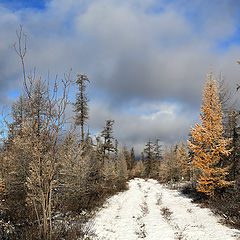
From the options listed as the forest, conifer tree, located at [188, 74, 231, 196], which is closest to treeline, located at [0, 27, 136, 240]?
the forest

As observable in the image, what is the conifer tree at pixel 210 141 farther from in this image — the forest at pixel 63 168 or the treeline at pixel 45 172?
the treeline at pixel 45 172

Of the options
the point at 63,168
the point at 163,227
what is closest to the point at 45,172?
the point at 163,227

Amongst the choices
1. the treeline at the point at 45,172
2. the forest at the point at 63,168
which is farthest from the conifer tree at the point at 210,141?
the treeline at the point at 45,172

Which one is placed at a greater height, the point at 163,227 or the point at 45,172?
the point at 45,172

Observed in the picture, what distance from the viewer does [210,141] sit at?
13.0 metres

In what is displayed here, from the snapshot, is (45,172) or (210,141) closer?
(45,172)

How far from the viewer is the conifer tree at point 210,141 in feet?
41.2

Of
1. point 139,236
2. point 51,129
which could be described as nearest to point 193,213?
point 139,236

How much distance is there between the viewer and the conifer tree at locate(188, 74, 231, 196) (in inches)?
494

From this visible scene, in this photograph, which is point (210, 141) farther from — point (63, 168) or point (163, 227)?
point (63, 168)

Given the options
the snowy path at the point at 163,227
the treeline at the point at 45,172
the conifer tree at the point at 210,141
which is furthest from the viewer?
the conifer tree at the point at 210,141

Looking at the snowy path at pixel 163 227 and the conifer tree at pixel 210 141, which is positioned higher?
the conifer tree at pixel 210 141

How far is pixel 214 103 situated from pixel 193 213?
832cm

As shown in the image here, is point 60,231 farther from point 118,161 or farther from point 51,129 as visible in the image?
point 118,161
